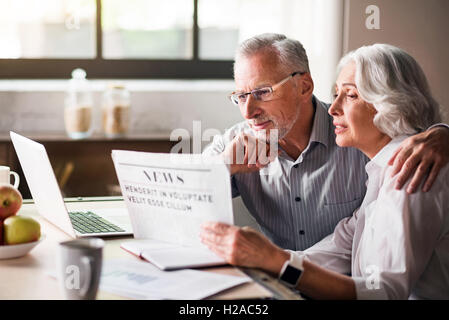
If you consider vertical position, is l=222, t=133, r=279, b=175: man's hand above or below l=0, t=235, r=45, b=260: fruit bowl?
above

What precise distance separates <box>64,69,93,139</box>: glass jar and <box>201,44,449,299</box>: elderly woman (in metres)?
2.15

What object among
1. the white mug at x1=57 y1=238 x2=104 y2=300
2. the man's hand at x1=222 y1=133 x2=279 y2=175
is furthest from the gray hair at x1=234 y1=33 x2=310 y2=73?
the white mug at x1=57 y1=238 x2=104 y2=300

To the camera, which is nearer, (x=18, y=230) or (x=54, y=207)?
(x=18, y=230)

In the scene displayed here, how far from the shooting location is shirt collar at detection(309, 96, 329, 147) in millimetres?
1891

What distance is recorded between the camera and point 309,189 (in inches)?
74.2

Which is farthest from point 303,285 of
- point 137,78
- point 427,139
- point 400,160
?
point 137,78

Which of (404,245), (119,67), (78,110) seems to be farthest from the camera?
(119,67)

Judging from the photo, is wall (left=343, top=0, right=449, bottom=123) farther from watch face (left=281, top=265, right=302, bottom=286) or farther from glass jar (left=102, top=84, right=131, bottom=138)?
watch face (left=281, top=265, right=302, bottom=286)

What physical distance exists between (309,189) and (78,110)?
2023mm

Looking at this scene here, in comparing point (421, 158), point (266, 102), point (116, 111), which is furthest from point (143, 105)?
point (421, 158)

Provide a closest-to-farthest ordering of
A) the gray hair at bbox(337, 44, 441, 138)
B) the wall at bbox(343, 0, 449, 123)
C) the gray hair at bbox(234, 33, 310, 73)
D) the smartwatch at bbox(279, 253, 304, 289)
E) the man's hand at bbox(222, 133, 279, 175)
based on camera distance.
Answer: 1. the smartwatch at bbox(279, 253, 304, 289)
2. the gray hair at bbox(337, 44, 441, 138)
3. the man's hand at bbox(222, 133, 279, 175)
4. the gray hair at bbox(234, 33, 310, 73)
5. the wall at bbox(343, 0, 449, 123)

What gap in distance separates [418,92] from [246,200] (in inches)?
25.9

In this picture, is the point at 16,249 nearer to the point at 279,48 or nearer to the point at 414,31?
the point at 279,48

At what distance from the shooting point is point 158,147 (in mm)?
3643
